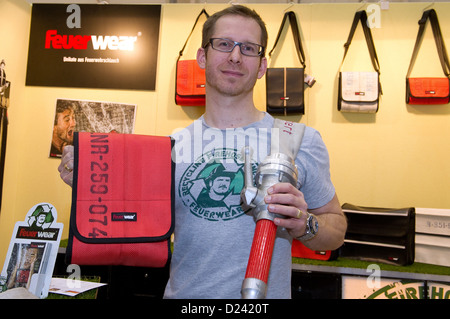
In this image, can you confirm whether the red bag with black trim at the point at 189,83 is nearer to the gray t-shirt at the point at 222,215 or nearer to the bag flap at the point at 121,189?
the gray t-shirt at the point at 222,215

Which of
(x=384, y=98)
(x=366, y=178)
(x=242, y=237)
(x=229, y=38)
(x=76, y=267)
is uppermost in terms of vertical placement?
(x=384, y=98)

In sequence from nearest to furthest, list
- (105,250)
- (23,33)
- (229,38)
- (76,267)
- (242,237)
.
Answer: (105,250) → (242,237) → (229,38) → (76,267) → (23,33)

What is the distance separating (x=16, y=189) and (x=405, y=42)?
350cm

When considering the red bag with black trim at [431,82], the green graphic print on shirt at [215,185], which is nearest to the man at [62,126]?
the green graphic print on shirt at [215,185]

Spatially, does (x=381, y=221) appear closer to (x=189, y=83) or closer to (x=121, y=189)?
(x=189, y=83)

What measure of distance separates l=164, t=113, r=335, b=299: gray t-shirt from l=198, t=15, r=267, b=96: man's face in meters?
0.17

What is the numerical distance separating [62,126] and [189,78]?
3.92ft

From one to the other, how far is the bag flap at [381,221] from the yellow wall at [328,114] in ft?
1.39

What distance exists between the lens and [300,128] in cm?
128

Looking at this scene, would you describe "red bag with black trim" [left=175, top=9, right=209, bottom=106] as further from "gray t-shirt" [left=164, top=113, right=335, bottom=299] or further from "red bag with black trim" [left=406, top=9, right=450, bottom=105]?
"gray t-shirt" [left=164, top=113, right=335, bottom=299]

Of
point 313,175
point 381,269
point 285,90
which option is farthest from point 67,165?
point 285,90
